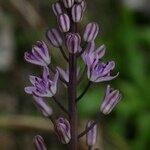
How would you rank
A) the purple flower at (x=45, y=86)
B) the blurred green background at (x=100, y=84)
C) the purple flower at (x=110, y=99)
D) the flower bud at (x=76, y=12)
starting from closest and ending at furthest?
the flower bud at (x=76, y=12) < the purple flower at (x=45, y=86) < the purple flower at (x=110, y=99) < the blurred green background at (x=100, y=84)

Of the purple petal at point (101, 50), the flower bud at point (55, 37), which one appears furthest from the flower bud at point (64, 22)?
the purple petal at point (101, 50)

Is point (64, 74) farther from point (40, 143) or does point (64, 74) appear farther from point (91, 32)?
point (40, 143)

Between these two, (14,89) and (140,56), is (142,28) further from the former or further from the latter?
(14,89)

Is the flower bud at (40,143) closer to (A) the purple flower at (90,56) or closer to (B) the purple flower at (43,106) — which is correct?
(B) the purple flower at (43,106)

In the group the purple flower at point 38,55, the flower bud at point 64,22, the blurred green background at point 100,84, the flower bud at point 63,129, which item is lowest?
the blurred green background at point 100,84

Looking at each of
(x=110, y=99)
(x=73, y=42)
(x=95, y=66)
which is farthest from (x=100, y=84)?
(x=73, y=42)

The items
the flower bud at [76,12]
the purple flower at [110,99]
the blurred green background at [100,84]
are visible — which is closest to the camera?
the flower bud at [76,12]

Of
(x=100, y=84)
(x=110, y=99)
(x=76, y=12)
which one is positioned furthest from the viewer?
(x=100, y=84)

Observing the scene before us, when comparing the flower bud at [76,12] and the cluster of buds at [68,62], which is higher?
the flower bud at [76,12]
